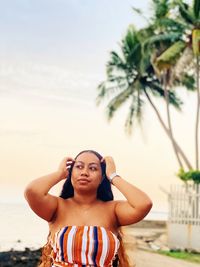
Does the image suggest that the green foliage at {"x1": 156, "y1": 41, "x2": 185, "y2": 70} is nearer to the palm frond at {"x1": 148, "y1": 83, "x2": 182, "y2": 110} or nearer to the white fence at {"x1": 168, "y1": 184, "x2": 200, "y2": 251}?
the palm frond at {"x1": 148, "y1": 83, "x2": 182, "y2": 110}

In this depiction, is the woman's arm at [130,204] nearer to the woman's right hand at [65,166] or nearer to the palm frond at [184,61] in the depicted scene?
the woman's right hand at [65,166]

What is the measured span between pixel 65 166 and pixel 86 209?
0.25m

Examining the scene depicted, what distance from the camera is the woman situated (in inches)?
119

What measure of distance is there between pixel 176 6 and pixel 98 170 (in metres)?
27.4

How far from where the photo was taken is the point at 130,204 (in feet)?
10.4

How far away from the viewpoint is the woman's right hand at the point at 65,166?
3229mm

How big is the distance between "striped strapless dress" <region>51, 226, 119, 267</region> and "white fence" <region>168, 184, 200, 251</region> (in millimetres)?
15894

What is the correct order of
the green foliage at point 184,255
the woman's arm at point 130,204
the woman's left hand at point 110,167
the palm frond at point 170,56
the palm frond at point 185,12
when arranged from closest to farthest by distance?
1. the woman's arm at point 130,204
2. the woman's left hand at point 110,167
3. the green foliage at point 184,255
4. the palm frond at point 170,56
5. the palm frond at point 185,12

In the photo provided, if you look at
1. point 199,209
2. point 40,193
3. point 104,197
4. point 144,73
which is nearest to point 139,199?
point 104,197

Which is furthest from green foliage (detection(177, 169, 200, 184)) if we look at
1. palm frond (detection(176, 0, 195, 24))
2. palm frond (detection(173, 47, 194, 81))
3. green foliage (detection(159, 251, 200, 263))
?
palm frond (detection(176, 0, 195, 24))

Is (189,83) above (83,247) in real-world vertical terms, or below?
above

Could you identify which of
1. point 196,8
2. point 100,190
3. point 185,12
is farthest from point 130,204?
point 185,12

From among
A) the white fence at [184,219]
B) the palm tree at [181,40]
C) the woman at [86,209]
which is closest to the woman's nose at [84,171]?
the woman at [86,209]

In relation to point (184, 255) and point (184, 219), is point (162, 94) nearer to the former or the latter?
point (184, 219)
